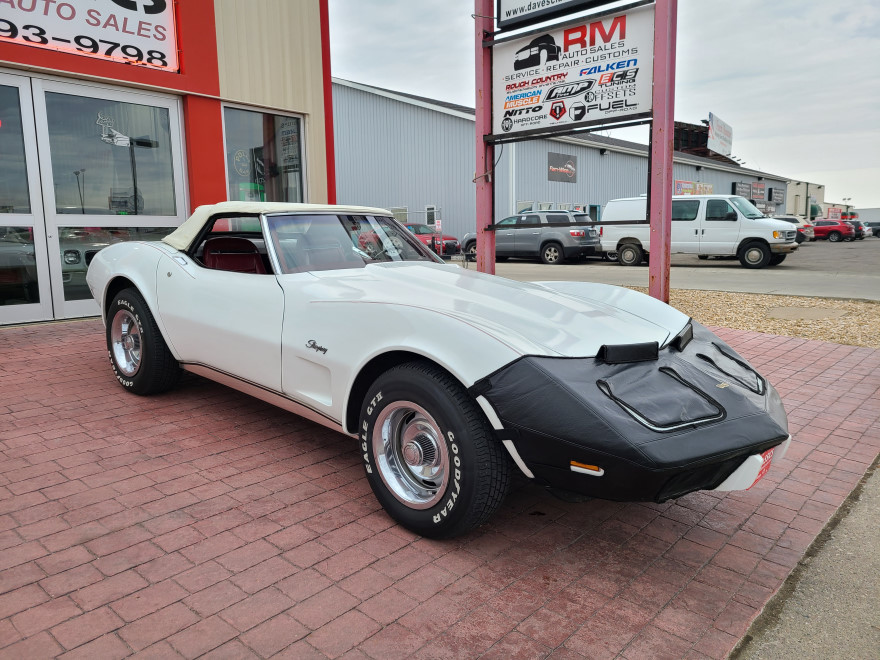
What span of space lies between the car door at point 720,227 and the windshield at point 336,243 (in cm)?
1482

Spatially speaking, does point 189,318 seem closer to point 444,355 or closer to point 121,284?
point 121,284

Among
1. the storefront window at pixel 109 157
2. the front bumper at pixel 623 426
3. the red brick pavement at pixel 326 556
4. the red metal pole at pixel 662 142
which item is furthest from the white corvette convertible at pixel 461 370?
the storefront window at pixel 109 157

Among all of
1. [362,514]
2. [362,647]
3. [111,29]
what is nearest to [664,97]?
[362,514]

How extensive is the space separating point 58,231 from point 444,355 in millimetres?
6471

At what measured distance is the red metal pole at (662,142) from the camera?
5047 mm

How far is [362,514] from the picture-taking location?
9.21ft

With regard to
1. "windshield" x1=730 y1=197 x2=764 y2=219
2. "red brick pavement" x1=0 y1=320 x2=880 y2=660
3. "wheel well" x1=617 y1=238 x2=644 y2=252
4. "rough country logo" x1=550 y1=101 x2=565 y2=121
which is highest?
"rough country logo" x1=550 y1=101 x2=565 y2=121

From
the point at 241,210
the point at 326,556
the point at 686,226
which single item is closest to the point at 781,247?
the point at 686,226

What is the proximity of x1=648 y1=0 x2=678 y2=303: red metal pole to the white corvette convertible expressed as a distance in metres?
2.02

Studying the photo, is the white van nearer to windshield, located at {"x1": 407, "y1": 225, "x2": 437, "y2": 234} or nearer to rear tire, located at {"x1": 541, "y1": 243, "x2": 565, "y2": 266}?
rear tire, located at {"x1": 541, "y1": 243, "x2": 565, "y2": 266}

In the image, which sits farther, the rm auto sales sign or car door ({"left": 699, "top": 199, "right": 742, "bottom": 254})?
car door ({"left": 699, "top": 199, "right": 742, "bottom": 254})

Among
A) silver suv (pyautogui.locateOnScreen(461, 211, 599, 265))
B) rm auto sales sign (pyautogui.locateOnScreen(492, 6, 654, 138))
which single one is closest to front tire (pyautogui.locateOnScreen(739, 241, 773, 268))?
silver suv (pyautogui.locateOnScreen(461, 211, 599, 265))

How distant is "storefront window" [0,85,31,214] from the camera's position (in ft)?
21.9

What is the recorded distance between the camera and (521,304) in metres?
2.77
